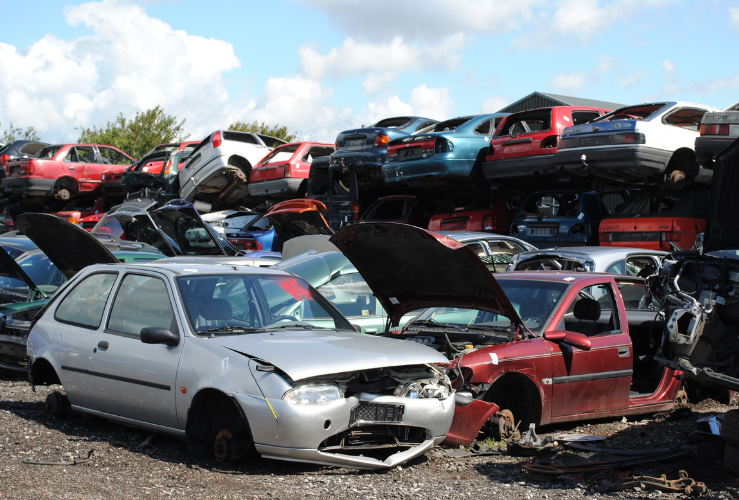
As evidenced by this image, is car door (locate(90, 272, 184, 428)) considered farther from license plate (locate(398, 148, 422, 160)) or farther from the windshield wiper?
license plate (locate(398, 148, 422, 160))

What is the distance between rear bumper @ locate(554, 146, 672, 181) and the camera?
35.3 ft

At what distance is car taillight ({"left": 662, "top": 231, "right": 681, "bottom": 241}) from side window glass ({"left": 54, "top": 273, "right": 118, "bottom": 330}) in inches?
291

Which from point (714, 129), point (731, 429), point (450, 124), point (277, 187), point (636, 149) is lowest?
point (731, 429)

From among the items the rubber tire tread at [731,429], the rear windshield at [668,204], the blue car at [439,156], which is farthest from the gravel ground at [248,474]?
the blue car at [439,156]

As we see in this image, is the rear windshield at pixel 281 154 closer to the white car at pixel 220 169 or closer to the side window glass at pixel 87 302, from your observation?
the white car at pixel 220 169

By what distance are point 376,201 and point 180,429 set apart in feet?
33.4

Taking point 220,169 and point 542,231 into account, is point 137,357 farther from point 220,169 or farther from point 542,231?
point 220,169

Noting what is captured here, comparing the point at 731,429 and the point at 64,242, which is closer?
the point at 731,429

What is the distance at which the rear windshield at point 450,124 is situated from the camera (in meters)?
14.2

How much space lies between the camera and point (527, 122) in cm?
1341

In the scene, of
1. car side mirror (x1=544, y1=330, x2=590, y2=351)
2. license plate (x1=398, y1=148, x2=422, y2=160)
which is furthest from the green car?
car side mirror (x1=544, y1=330, x2=590, y2=351)

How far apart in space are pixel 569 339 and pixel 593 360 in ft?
1.36

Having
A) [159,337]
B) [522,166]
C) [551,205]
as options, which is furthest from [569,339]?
[522,166]

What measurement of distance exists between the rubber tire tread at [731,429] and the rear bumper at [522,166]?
7.71 meters
